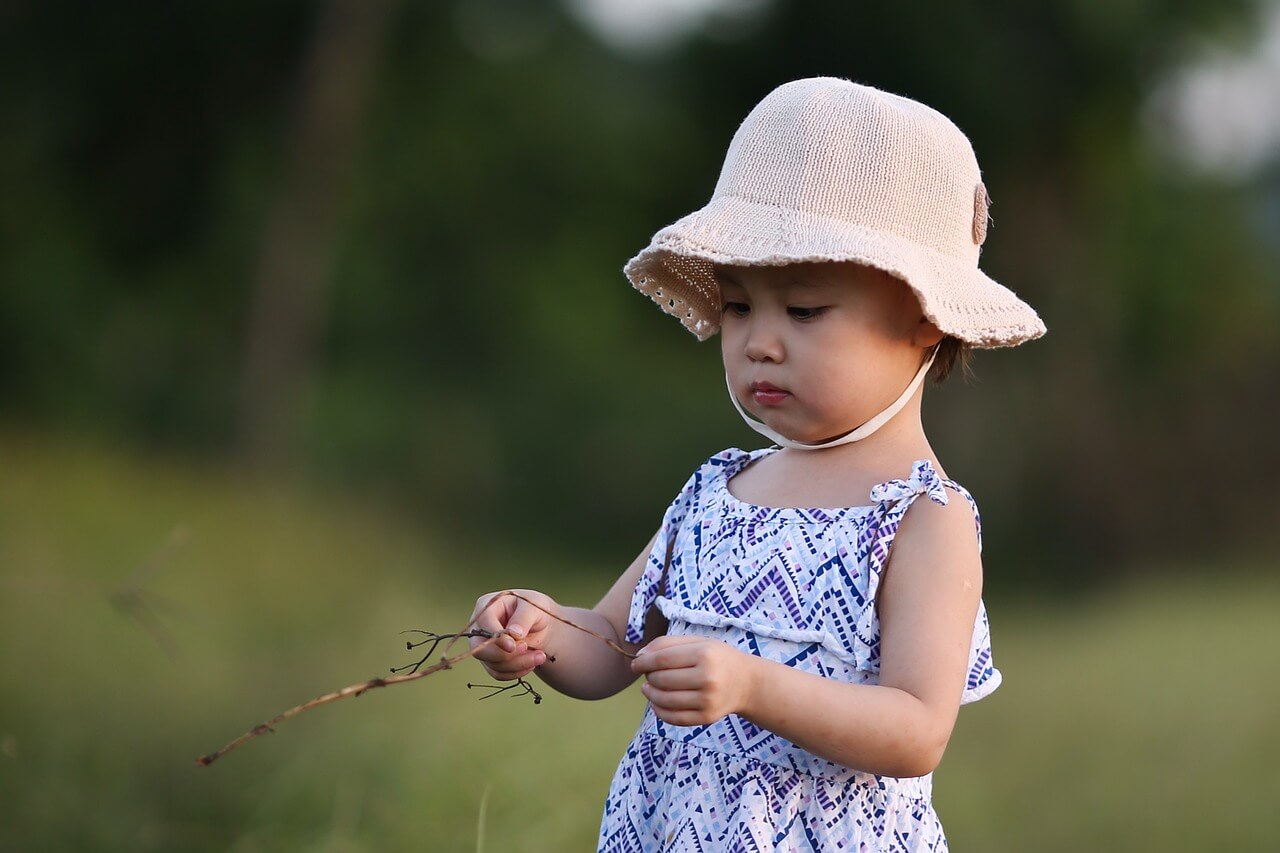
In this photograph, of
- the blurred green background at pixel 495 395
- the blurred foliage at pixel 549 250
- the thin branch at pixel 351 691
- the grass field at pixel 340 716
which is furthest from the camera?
the blurred foliage at pixel 549 250

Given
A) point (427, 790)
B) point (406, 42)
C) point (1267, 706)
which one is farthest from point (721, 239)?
point (406, 42)

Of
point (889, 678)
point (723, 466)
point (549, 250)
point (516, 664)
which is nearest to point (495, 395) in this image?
point (549, 250)

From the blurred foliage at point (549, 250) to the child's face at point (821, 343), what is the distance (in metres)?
8.19

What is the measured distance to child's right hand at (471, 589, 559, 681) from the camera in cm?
196

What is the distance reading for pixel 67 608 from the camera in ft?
15.1

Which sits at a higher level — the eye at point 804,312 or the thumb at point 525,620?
the eye at point 804,312

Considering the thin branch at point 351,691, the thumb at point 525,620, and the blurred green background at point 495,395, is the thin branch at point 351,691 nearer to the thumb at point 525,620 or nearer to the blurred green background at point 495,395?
the thumb at point 525,620

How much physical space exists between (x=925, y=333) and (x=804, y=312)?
0.58 ft

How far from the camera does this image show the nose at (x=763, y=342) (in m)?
1.93

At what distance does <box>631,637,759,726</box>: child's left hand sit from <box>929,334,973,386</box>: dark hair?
0.63 metres

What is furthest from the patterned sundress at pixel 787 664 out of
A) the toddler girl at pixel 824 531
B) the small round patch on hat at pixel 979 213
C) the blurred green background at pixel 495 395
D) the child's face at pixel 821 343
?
the blurred green background at pixel 495 395

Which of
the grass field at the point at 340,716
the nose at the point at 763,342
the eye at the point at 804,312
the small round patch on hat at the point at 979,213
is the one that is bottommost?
the grass field at the point at 340,716

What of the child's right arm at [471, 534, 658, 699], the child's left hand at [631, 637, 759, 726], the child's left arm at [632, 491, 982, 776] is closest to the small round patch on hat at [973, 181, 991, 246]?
the child's left arm at [632, 491, 982, 776]

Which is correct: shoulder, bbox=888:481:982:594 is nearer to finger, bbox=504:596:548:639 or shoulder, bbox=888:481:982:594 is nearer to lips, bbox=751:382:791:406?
lips, bbox=751:382:791:406
